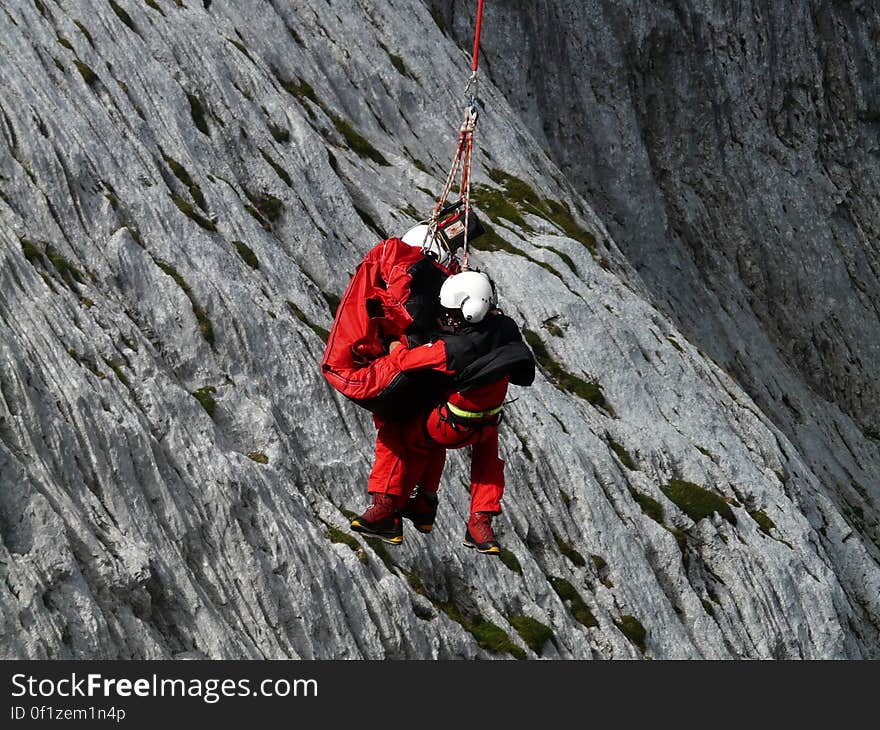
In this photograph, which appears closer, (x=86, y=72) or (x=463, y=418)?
(x=463, y=418)

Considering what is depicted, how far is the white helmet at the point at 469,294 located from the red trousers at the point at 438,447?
99 cm

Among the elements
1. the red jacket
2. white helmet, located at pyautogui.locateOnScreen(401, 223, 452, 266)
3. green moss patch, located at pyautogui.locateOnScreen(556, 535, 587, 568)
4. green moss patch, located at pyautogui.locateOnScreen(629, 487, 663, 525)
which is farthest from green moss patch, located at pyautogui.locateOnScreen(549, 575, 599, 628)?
the red jacket

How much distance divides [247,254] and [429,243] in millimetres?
15212

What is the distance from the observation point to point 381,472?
18.4 metres

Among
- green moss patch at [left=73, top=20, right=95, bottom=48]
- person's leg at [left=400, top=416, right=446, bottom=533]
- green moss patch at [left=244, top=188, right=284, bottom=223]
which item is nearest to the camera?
person's leg at [left=400, top=416, right=446, bottom=533]

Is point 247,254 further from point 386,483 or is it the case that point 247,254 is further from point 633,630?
point 386,483

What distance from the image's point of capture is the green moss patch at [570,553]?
1299 inches

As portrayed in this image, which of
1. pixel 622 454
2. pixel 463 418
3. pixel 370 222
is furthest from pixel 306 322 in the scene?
pixel 463 418

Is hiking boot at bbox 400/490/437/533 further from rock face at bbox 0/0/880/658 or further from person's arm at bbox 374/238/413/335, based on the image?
rock face at bbox 0/0/880/658

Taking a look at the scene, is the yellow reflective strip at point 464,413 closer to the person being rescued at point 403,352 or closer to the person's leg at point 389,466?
the person being rescued at point 403,352

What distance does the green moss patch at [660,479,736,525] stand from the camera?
3638 cm

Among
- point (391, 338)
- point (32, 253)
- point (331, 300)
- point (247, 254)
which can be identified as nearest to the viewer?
point (391, 338)

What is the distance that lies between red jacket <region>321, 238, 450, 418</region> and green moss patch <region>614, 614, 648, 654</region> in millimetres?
16151

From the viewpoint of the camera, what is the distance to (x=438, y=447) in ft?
60.7
